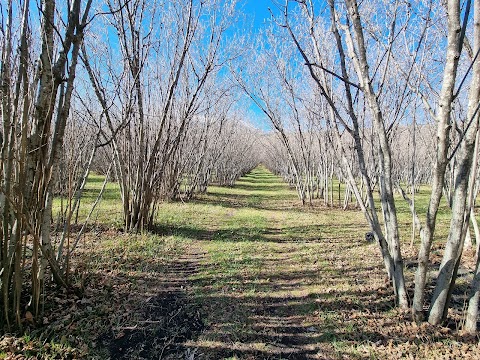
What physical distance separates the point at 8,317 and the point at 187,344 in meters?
1.45

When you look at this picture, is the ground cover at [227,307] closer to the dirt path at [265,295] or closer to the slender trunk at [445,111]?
the dirt path at [265,295]

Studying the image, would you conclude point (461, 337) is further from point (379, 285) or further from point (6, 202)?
point (6, 202)

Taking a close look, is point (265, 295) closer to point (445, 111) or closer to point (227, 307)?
point (227, 307)

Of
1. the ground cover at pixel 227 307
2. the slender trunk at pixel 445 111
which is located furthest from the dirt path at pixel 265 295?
the slender trunk at pixel 445 111

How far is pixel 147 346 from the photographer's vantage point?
100 inches

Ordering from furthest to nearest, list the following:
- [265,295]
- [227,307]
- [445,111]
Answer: [265,295]
[227,307]
[445,111]

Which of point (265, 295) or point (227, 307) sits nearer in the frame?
point (227, 307)

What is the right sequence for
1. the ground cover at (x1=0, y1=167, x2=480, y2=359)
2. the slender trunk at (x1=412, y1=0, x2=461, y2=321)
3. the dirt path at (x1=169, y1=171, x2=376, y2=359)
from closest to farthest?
the slender trunk at (x1=412, y1=0, x2=461, y2=321)
the ground cover at (x1=0, y1=167, x2=480, y2=359)
the dirt path at (x1=169, y1=171, x2=376, y2=359)

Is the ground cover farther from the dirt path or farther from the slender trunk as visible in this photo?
the slender trunk

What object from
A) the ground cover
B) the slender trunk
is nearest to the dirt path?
the ground cover

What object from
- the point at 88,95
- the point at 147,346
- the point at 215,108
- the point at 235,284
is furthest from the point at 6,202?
the point at 215,108

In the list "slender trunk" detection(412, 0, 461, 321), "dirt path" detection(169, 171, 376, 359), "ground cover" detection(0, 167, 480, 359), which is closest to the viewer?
"slender trunk" detection(412, 0, 461, 321)

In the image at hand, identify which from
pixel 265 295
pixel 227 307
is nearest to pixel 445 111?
pixel 265 295

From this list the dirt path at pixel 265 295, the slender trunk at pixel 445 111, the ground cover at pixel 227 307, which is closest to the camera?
the slender trunk at pixel 445 111
